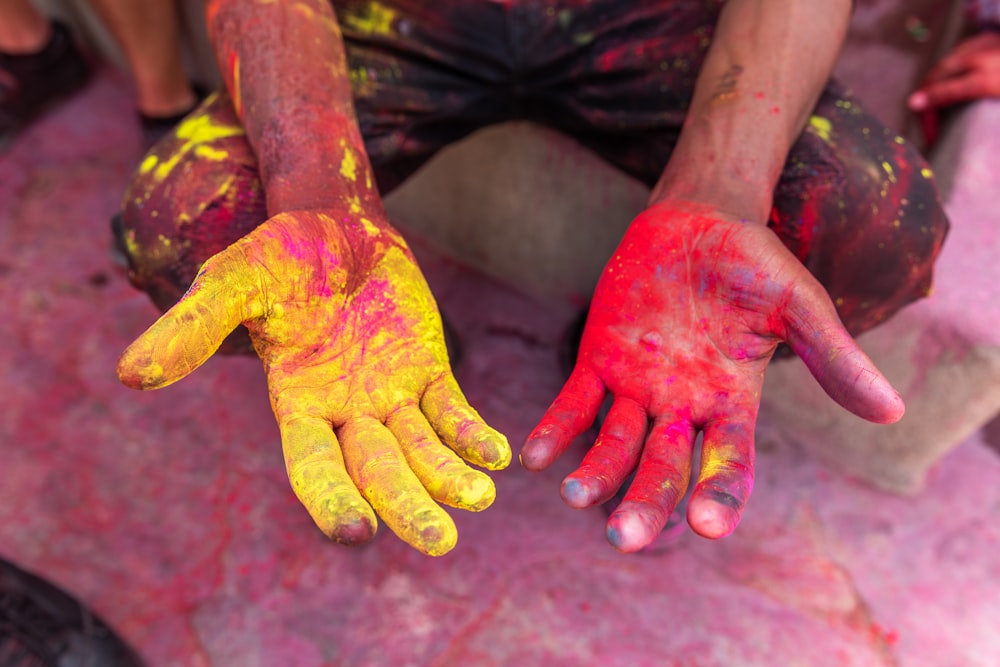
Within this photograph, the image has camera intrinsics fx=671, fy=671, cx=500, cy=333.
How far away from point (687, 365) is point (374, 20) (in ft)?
2.61

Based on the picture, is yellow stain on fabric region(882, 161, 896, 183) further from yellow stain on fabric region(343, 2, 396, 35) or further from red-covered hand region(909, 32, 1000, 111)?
yellow stain on fabric region(343, 2, 396, 35)

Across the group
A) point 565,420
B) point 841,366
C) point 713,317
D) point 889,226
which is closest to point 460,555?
point 565,420

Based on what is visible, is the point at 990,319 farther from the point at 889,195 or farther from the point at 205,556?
the point at 205,556

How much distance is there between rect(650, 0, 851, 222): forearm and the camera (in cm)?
99

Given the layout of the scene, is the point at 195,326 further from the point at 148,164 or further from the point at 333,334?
the point at 148,164

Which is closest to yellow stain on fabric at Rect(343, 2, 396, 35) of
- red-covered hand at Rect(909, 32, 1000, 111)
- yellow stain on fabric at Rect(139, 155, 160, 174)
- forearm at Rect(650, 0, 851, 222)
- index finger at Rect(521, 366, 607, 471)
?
yellow stain on fabric at Rect(139, 155, 160, 174)

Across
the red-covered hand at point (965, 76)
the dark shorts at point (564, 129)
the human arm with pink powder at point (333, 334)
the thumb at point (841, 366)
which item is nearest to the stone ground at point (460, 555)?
the dark shorts at point (564, 129)

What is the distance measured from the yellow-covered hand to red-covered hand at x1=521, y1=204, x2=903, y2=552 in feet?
0.39

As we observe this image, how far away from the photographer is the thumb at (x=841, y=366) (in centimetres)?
72

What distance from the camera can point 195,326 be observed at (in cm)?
70

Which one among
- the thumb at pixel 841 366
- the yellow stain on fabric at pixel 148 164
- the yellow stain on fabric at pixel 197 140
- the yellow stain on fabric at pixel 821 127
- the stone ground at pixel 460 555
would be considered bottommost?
the stone ground at pixel 460 555

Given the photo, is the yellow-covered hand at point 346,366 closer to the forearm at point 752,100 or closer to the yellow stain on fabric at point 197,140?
the yellow stain on fabric at point 197,140

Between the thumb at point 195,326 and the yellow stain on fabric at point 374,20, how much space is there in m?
0.59

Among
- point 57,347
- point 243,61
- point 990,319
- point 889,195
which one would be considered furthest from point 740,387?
point 57,347
